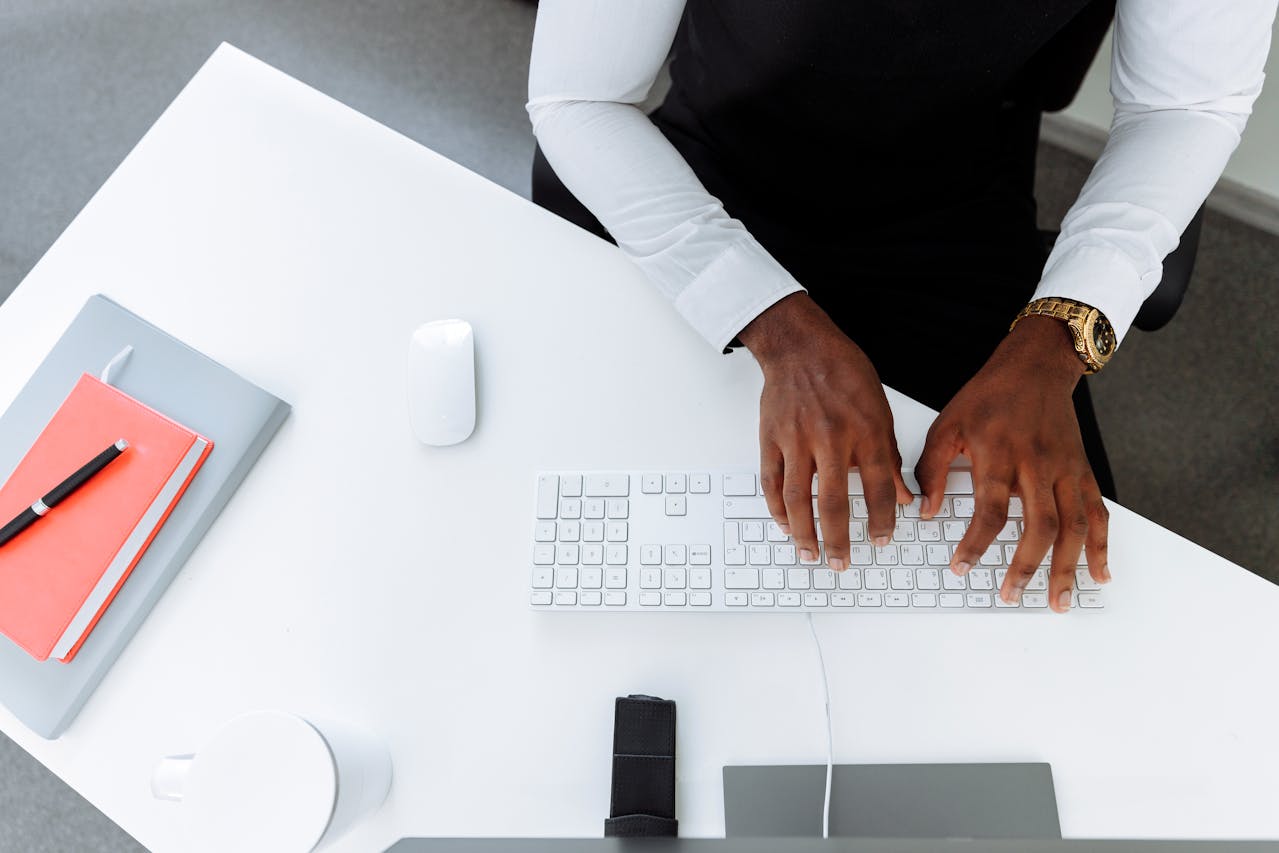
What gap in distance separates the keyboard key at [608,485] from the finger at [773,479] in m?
0.12

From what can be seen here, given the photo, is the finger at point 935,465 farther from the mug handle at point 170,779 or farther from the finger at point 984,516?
the mug handle at point 170,779

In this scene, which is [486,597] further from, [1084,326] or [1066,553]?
[1084,326]

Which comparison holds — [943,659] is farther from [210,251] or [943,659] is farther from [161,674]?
[210,251]

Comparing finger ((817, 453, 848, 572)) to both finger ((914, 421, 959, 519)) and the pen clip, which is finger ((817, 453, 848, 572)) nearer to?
finger ((914, 421, 959, 519))

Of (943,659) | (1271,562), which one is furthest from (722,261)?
(1271,562)

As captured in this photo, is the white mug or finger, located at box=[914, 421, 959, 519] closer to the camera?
the white mug

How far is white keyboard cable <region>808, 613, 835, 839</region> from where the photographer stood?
0.66 metres

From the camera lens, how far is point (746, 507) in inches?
28.8

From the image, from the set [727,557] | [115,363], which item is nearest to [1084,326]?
[727,557]

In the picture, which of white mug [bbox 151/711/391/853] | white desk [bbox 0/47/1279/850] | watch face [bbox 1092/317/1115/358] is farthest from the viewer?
watch face [bbox 1092/317/1115/358]

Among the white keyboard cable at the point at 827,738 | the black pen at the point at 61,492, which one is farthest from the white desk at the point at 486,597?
the black pen at the point at 61,492

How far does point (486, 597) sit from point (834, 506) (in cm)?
31

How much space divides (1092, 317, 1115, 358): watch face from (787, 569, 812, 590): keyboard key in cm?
36

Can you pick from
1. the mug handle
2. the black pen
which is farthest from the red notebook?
the mug handle
